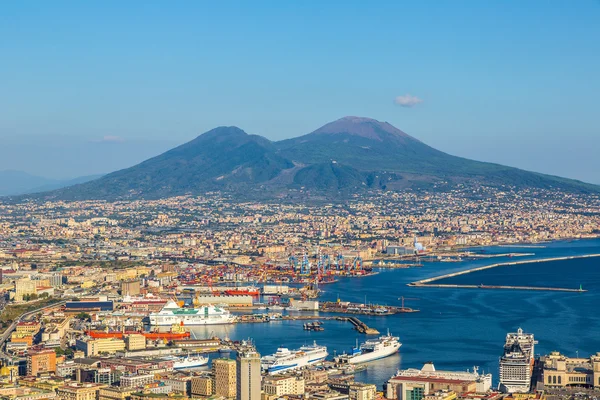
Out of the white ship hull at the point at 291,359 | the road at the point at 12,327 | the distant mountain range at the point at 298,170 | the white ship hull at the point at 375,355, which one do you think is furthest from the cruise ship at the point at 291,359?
the distant mountain range at the point at 298,170

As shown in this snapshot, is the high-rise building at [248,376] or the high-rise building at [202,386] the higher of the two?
the high-rise building at [248,376]

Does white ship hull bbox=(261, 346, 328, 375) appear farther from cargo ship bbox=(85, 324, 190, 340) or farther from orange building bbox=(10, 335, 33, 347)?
orange building bbox=(10, 335, 33, 347)

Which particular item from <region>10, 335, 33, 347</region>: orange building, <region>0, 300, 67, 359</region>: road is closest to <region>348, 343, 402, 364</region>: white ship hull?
<region>0, 300, 67, 359</region>: road

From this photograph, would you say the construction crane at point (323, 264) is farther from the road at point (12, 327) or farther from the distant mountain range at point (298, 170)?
the distant mountain range at point (298, 170)

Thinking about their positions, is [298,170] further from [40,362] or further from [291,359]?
[40,362]

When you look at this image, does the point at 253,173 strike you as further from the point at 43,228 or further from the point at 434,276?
the point at 434,276

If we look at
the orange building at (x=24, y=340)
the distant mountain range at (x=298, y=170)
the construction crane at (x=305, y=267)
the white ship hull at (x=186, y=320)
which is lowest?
the white ship hull at (x=186, y=320)
